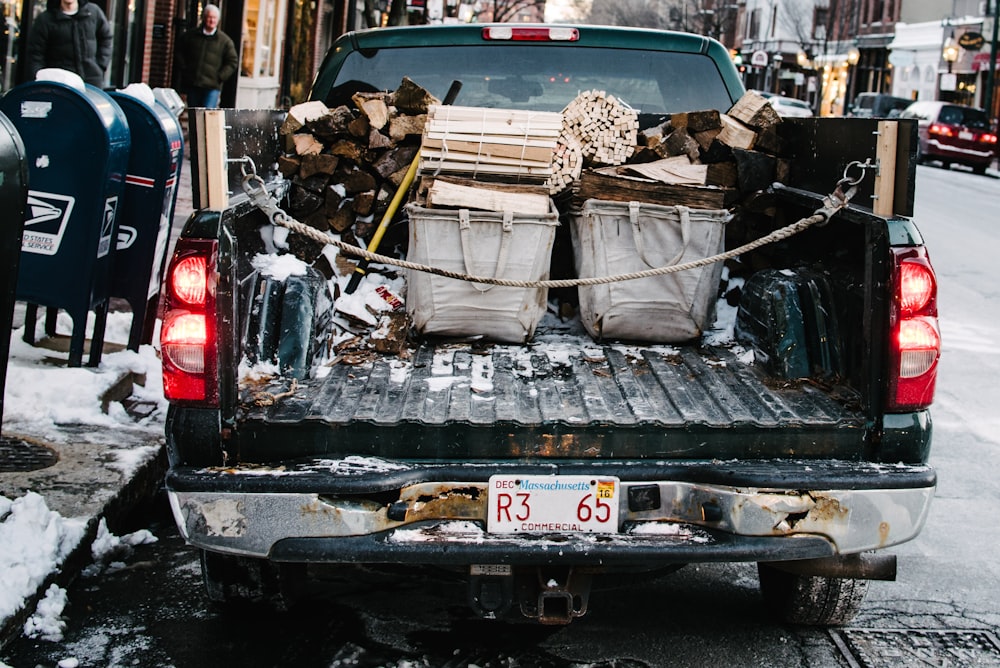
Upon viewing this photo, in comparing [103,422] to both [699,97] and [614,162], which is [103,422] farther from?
[699,97]

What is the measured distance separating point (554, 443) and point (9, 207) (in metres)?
2.14

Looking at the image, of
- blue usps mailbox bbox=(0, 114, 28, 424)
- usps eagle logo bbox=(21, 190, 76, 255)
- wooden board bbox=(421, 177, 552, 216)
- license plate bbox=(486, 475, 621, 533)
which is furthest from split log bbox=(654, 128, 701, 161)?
usps eagle logo bbox=(21, 190, 76, 255)

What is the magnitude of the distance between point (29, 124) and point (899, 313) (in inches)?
181

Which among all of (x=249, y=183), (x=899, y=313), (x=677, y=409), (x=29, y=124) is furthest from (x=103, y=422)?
(x=899, y=313)

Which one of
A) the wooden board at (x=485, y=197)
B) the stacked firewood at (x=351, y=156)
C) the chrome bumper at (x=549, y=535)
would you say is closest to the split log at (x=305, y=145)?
the stacked firewood at (x=351, y=156)

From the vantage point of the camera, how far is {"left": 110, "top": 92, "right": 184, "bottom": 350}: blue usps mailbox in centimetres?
656

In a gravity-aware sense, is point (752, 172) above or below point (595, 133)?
below

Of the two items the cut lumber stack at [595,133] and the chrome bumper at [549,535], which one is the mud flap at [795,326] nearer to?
the chrome bumper at [549,535]

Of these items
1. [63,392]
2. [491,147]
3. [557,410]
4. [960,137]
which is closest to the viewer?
[557,410]

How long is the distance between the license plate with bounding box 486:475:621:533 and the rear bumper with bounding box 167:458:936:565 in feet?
0.10

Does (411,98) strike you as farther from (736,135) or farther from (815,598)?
(815,598)

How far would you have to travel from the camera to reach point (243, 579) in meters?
3.92

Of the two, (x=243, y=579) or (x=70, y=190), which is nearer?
(x=243, y=579)

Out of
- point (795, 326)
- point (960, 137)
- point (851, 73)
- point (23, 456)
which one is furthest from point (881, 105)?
point (23, 456)
